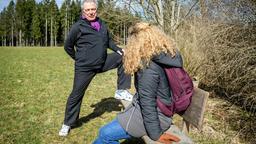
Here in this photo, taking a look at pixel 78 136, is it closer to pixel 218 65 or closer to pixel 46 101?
pixel 46 101

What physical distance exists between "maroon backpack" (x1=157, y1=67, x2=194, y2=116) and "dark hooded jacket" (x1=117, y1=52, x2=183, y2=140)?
0.05 meters

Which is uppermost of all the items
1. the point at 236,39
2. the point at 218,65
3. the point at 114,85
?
the point at 236,39

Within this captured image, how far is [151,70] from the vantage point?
408 centimetres

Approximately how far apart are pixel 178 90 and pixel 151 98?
1.13 ft

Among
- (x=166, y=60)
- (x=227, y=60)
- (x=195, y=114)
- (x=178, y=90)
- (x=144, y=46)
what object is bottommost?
(x=195, y=114)

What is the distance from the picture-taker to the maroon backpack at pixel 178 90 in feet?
13.7

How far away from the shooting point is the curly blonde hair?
161 inches

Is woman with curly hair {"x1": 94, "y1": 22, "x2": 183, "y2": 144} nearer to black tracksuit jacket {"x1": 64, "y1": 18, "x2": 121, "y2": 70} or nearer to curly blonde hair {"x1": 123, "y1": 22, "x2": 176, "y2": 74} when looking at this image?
curly blonde hair {"x1": 123, "y1": 22, "x2": 176, "y2": 74}

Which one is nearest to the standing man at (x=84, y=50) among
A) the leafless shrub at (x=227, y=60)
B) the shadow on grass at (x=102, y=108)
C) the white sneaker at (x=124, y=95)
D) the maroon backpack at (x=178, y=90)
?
the white sneaker at (x=124, y=95)

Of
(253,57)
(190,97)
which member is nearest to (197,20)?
(253,57)

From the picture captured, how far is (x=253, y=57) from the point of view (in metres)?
8.02

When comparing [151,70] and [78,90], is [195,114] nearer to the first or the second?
[151,70]

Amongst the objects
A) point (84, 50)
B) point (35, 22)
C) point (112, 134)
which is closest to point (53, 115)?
point (84, 50)

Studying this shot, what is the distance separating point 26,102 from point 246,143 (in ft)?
17.3
